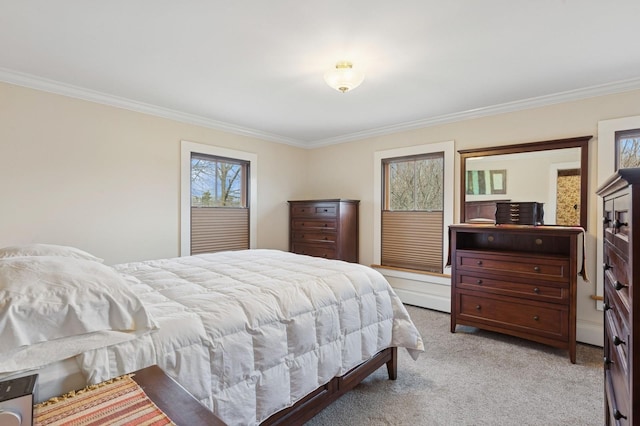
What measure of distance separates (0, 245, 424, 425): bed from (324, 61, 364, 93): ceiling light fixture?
1.39 meters

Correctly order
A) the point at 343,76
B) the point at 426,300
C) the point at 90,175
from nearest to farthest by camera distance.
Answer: the point at 343,76 → the point at 90,175 → the point at 426,300

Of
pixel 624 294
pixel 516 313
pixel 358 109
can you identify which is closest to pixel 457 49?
pixel 358 109

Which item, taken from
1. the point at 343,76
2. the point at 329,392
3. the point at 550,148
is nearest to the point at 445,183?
the point at 550,148

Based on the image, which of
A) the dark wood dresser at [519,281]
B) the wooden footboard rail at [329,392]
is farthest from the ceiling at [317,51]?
the wooden footboard rail at [329,392]

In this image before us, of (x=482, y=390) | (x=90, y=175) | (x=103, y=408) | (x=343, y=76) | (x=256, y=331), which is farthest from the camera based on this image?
(x=90, y=175)

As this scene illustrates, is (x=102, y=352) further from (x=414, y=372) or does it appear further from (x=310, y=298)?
(x=414, y=372)

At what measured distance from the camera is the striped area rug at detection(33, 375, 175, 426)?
2.52 feet

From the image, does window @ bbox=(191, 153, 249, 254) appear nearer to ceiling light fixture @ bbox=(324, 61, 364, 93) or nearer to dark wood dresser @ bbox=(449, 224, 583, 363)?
ceiling light fixture @ bbox=(324, 61, 364, 93)

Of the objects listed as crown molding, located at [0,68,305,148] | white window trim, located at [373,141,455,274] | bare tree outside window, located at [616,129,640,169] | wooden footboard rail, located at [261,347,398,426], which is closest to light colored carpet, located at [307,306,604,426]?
wooden footboard rail, located at [261,347,398,426]

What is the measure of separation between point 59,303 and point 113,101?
9.38 ft

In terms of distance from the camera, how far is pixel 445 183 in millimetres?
3871

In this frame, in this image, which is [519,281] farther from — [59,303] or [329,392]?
[59,303]

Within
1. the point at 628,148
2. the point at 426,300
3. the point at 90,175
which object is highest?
the point at 628,148

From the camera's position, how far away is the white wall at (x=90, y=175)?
2.71 metres
